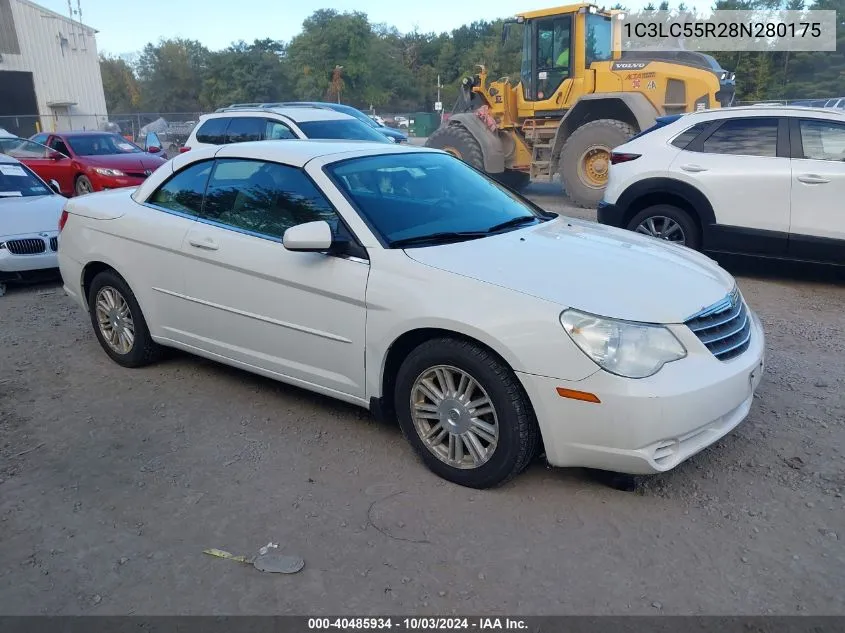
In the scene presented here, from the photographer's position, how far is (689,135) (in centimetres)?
733

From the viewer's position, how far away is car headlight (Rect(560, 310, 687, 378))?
305 centimetres

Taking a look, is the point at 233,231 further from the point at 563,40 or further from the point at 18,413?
the point at 563,40

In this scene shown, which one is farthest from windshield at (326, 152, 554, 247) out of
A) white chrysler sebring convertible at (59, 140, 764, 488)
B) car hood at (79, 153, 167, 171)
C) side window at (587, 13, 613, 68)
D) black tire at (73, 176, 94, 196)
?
black tire at (73, 176, 94, 196)

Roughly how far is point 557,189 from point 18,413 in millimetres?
13057

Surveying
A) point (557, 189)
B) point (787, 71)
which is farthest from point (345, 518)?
point (787, 71)

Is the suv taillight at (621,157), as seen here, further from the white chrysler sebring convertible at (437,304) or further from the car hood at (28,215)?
the car hood at (28,215)

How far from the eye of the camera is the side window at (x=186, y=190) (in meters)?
4.64

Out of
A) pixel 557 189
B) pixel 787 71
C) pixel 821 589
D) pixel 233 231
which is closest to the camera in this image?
pixel 821 589

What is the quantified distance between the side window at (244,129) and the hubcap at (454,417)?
28.4 ft

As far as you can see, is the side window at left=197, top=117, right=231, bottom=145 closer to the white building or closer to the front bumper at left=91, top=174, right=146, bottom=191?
the front bumper at left=91, top=174, right=146, bottom=191

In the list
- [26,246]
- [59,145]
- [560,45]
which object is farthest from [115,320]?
[59,145]

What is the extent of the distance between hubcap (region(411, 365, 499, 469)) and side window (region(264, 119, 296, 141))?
824 centimetres

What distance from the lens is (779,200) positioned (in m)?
6.69

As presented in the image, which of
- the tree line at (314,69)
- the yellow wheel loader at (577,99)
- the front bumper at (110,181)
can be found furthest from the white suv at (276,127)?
the tree line at (314,69)
